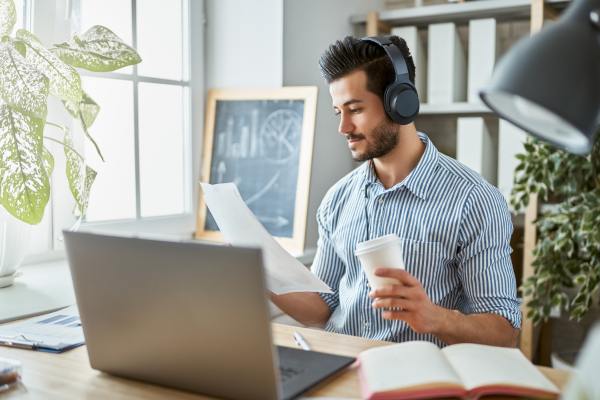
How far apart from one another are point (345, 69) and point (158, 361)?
3.17ft

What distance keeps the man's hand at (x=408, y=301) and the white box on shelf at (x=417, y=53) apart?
60.6 inches

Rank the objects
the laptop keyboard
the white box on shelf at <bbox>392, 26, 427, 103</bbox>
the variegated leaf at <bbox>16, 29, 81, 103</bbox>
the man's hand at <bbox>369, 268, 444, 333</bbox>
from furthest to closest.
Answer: the white box on shelf at <bbox>392, 26, 427, 103</bbox>
the variegated leaf at <bbox>16, 29, 81, 103</bbox>
the man's hand at <bbox>369, 268, 444, 333</bbox>
the laptop keyboard

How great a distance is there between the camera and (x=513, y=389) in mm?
760

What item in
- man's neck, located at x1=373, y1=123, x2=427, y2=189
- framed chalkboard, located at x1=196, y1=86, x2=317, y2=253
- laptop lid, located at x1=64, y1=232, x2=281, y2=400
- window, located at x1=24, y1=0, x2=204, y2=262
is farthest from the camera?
framed chalkboard, located at x1=196, y1=86, x2=317, y2=253

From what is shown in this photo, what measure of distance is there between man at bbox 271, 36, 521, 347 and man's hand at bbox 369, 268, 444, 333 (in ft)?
0.26

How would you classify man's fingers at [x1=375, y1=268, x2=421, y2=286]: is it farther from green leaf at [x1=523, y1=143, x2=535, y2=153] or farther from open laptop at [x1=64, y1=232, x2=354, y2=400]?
green leaf at [x1=523, y1=143, x2=535, y2=153]

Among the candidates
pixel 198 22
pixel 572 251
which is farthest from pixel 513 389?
pixel 198 22

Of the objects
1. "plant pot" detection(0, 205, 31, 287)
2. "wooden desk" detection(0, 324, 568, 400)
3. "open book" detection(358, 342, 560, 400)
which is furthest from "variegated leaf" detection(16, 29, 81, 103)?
"open book" detection(358, 342, 560, 400)

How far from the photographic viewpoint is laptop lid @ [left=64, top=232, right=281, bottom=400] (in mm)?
725

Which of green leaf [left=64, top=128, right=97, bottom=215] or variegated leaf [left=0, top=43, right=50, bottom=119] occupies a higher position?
variegated leaf [left=0, top=43, right=50, bottom=119]

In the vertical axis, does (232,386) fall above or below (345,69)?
below

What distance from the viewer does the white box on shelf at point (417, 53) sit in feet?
7.84

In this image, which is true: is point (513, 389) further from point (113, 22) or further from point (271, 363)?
point (113, 22)

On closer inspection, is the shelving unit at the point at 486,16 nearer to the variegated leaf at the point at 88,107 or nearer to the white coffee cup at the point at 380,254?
the variegated leaf at the point at 88,107
